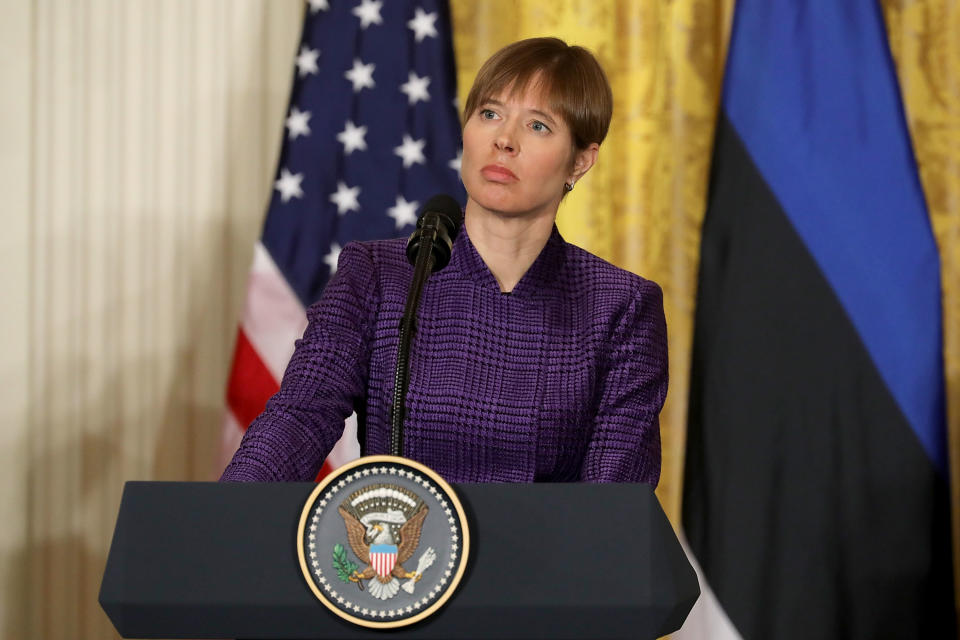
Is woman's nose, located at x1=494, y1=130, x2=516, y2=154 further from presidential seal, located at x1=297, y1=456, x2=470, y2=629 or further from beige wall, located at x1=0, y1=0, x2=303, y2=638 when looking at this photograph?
beige wall, located at x1=0, y1=0, x2=303, y2=638

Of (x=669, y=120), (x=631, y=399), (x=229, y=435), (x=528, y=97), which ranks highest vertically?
(x=669, y=120)

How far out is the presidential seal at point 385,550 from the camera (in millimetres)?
778

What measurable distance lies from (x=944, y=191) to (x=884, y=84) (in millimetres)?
339

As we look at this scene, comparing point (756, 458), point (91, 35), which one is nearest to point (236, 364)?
point (91, 35)

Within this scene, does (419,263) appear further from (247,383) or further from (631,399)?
(247,383)

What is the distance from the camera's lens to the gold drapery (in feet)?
9.41

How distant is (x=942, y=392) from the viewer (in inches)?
105

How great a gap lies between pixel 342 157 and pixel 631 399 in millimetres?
1806

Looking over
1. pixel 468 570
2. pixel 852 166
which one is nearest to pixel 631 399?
pixel 468 570

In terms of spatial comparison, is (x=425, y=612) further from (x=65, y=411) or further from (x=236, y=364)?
(x=65, y=411)

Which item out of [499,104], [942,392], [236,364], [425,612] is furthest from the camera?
[236,364]

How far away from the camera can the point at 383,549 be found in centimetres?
78

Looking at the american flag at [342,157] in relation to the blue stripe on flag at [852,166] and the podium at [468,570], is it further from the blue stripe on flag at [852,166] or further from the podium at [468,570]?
the podium at [468,570]

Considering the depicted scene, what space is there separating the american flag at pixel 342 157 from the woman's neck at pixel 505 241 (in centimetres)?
147
